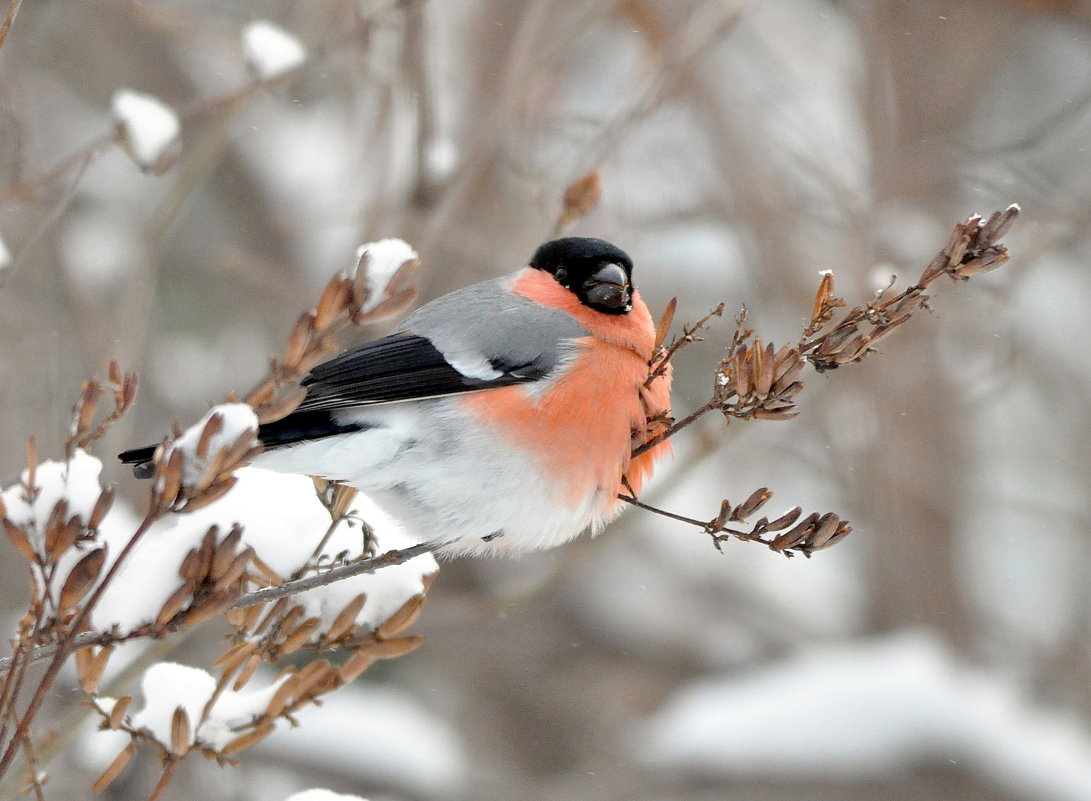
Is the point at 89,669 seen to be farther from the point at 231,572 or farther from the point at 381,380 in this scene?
the point at 381,380

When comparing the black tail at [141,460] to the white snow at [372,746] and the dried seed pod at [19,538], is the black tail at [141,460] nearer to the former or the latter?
the dried seed pod at [19,538]

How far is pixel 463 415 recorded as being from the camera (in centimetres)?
198

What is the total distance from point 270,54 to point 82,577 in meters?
1.63

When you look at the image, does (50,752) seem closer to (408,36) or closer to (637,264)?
(408,36)

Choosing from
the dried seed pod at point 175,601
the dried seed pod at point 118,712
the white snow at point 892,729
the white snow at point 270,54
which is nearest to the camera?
the dried seed pod at point 175,601

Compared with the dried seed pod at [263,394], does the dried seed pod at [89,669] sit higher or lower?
lower

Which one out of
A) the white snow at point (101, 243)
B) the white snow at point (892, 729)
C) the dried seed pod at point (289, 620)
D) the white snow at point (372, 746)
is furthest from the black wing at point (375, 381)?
the white snow at point (892, 729)

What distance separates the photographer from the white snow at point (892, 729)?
4969mm

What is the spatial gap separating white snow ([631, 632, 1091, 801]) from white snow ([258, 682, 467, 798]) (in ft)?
3.73

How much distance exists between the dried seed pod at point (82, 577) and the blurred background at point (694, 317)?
1.98 m

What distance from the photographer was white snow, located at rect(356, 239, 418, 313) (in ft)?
3.79

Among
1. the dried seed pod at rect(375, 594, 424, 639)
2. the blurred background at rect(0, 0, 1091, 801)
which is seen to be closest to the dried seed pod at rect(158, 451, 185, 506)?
the dried seed pod at rect(375, 594, 424, 639)

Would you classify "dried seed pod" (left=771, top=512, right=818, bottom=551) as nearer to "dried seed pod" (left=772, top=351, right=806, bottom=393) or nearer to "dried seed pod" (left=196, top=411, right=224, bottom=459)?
"dried seed pod" (left=772, top=351, right=806, bottom=393)

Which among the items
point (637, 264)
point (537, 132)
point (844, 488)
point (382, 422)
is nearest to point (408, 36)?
point (537, 132)
